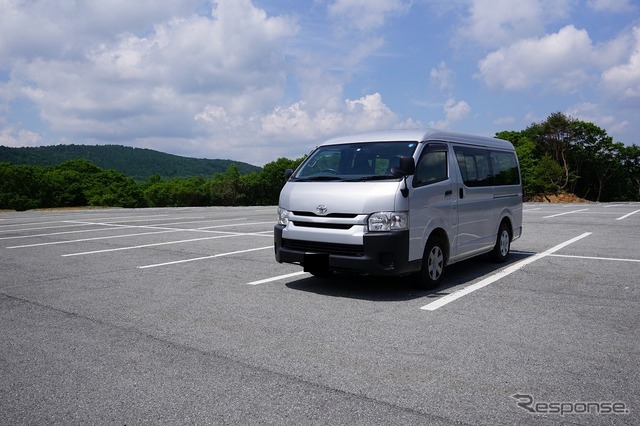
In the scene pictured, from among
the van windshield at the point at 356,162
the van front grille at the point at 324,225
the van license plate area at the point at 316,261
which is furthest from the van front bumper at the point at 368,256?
the van windshield at the point at 356,162

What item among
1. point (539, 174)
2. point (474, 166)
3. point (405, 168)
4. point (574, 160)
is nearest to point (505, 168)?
point (474, 166)

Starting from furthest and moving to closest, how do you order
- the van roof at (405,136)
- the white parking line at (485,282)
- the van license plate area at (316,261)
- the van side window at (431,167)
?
the van roof at (405,136) → the van side window at (431,167) → the van license plate area at (316,261) → the white parking line at (485,282)

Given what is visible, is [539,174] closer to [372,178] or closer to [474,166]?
[474,166]

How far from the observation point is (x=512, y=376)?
3.73 metres

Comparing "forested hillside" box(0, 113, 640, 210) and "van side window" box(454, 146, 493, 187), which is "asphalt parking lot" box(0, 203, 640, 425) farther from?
"forested hillside" box(0, 113, 640, 210)

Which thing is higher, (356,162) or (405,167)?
(356,162)

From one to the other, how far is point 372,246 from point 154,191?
90.8 m

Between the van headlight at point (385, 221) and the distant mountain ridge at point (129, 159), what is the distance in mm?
100351

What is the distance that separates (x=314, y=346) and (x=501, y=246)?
5.68m

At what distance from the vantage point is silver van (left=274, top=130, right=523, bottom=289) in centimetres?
605

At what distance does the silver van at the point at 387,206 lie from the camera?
6.05 meters

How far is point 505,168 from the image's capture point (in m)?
9.16

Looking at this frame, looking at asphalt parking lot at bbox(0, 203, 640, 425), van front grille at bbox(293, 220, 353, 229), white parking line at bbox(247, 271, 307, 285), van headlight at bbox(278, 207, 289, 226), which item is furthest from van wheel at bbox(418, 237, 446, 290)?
white parking line at bbox(247, 271, 307, 285)

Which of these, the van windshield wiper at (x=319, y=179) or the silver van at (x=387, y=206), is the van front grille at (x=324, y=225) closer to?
the silver van at (x=387, y=206)
